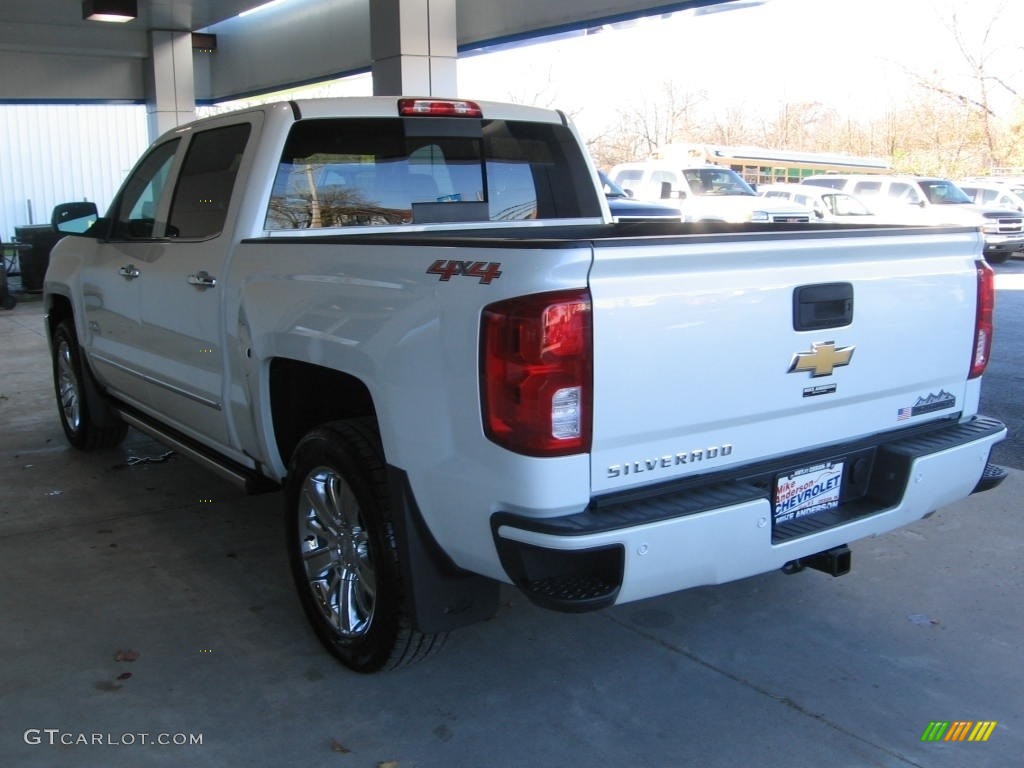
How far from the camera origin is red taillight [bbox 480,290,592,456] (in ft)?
8.37

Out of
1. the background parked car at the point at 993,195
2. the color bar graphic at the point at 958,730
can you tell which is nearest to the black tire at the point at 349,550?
the color bar graphic at the point at 958,730

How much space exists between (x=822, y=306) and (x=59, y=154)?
1109 inches

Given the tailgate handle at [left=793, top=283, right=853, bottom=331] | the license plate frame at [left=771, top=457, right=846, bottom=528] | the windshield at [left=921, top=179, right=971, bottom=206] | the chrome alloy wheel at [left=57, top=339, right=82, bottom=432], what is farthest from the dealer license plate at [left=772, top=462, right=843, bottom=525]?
the windshield at [left=921, top=179, right=971, bottom=206]

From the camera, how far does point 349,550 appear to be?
11.4 feet

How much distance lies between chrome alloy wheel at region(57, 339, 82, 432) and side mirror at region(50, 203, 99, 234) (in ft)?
2.91

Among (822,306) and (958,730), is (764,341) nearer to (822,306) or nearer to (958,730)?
(822,306)

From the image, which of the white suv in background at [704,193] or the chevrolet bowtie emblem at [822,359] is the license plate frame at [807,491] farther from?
the white suv in background at [704,193]

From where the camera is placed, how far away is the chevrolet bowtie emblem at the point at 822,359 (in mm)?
2979

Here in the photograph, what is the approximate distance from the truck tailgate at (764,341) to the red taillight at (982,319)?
0.06 meters

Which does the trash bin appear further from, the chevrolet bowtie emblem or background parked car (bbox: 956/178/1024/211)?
background parked car (bbox: 956/178/1024/211)

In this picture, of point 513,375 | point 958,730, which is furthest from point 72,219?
point 958,730

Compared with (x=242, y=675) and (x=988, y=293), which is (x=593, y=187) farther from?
(x=242, y=675)

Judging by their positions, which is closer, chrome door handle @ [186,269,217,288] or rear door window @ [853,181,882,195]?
chrome door handle @ [186,269,217,288]

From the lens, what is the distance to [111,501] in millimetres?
5559
